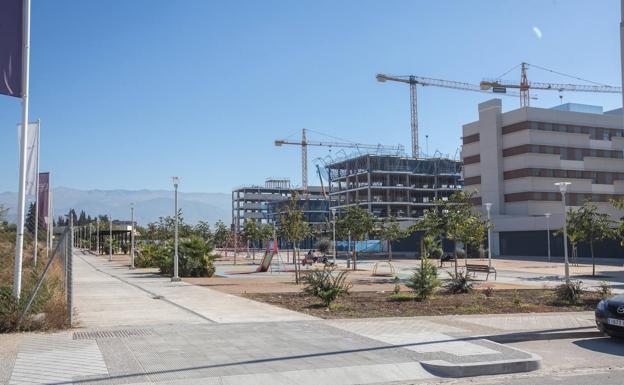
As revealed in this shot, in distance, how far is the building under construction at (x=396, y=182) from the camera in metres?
114

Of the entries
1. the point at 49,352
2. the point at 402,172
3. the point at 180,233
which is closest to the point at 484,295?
the point at 49,352

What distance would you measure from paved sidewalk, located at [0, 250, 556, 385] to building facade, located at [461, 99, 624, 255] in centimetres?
5994

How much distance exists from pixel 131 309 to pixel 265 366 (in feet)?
25.9

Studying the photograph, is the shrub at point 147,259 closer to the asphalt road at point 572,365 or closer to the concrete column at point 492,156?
the asphalt road at point 572,365

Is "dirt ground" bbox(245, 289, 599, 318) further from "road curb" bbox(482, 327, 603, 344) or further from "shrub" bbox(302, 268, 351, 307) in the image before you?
"road curb" bbox(482, 327, 603, 344)

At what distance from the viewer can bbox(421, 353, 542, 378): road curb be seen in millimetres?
8477

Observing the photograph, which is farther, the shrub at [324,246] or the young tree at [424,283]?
the shrub at [324,246]

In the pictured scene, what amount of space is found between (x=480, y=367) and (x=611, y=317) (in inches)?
159

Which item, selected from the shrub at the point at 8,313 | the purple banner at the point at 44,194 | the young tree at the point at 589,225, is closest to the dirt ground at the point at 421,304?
the shrub at the point at 8,313

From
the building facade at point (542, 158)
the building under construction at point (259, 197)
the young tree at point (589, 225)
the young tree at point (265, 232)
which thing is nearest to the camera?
the young tree at point (589, 225)

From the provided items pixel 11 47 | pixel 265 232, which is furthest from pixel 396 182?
pixel 11 47

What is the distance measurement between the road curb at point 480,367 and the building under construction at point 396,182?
10184 cm

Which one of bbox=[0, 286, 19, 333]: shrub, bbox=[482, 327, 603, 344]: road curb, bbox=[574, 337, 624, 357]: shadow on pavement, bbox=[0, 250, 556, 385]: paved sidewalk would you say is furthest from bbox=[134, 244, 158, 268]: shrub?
bbox=[574, 337, 624, 357]: shadow on pavement

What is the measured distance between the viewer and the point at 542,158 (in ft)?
232
